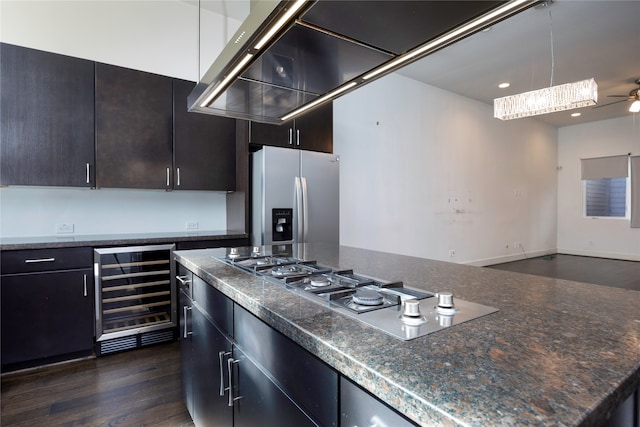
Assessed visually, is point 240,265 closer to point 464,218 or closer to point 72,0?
point 72,0

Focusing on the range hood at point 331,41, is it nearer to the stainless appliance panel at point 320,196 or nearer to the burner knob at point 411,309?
the burner knob at point 411,309

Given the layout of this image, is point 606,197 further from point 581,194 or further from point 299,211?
point 299,211

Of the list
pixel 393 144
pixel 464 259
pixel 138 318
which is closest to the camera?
pixel 138 318

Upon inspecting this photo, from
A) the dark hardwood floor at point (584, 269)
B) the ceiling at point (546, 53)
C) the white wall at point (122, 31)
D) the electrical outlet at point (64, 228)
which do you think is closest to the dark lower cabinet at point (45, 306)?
the electrical outlet at point (64, 228)

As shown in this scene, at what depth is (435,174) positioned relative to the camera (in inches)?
216

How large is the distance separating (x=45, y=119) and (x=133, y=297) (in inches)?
60.3

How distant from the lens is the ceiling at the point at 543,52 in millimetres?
3361

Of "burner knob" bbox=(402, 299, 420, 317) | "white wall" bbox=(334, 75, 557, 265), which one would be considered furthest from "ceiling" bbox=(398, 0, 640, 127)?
"burner knob" bbox=(402, 299, 420, 317)

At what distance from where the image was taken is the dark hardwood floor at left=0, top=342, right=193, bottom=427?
6.05 ft

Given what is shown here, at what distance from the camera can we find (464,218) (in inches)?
235

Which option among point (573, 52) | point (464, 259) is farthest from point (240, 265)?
point (464, 259)

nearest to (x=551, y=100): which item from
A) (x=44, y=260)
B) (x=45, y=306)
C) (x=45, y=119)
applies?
(x=45, y=119)

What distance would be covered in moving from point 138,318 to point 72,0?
110 inches

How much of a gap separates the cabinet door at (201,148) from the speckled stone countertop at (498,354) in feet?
7.61
